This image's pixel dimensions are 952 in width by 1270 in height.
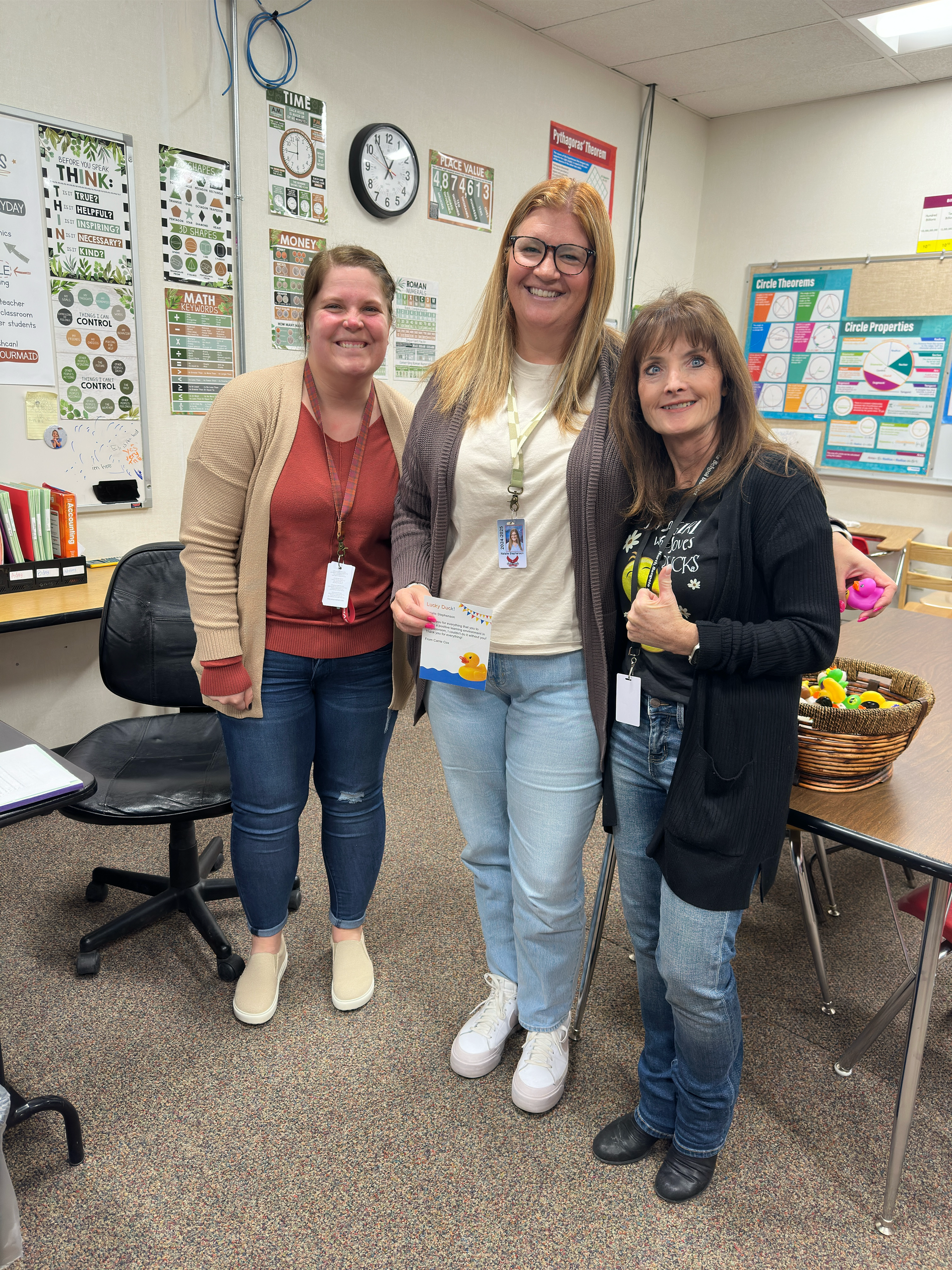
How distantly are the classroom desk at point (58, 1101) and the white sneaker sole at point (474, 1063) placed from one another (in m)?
0.69

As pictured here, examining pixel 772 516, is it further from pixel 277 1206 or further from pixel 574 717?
pixel 277 1206

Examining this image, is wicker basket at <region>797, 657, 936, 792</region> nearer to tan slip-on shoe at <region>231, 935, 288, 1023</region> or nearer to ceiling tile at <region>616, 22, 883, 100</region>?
tan slip-on shoe at <region>231, 935, 288, 1023</region>

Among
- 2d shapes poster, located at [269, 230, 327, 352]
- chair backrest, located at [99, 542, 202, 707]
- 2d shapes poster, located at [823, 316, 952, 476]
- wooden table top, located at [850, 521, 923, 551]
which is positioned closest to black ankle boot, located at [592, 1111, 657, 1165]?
chair backrest, located at [99, 542, 202, 707]

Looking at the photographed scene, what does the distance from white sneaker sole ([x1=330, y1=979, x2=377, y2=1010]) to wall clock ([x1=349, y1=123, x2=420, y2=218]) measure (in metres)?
2.82

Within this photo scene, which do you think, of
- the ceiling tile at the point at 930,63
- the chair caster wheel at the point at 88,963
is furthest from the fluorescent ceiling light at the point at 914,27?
the chair caster wheel at the point at 88,963

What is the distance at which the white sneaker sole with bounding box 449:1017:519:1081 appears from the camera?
5.56 feet

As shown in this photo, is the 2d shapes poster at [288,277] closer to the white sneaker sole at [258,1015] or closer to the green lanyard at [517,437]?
the green lanyard at [517,437]

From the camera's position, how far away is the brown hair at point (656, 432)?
47.1 inches

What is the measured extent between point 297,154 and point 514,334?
216 cm

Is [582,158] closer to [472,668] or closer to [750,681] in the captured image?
[472,668]

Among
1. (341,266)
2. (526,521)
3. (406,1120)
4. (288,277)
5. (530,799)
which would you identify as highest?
(288,277)

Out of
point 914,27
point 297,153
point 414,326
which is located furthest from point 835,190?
point 297,153

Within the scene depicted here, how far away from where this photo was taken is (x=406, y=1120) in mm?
1597

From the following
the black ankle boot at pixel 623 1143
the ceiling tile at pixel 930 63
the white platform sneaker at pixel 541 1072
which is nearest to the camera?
the black ankle boot at pixel 623 1143
